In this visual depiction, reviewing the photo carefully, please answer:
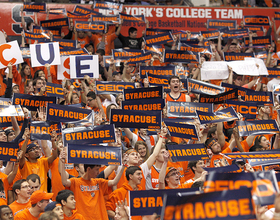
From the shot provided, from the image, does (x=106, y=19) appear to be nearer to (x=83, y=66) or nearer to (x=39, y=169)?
(x=83, y=66)

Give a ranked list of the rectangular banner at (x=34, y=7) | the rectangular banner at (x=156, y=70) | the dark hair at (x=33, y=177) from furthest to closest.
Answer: the rectangular banner at (x=34, y=7), the rectangular banner at (x=156, y=70), the dark hair at (x=33, y=177)

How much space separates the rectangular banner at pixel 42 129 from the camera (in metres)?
6.88

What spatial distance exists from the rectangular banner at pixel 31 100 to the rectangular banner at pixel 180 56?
4.01m

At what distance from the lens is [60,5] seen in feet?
46.9

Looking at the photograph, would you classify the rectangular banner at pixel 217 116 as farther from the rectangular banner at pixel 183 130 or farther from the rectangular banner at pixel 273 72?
the rectangular banner at pixel 273 72

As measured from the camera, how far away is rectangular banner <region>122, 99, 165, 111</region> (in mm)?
7621

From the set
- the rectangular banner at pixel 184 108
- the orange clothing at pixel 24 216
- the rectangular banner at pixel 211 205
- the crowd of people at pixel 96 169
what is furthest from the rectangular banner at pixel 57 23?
the rectangular banner at pixel 211 205

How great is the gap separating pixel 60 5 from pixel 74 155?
9.22 meters

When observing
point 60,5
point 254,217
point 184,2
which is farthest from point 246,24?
point 254,217

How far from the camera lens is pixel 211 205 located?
11.4ft

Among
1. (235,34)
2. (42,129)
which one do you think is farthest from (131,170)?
(235,34)

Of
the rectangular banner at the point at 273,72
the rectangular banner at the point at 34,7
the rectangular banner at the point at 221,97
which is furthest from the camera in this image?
the rectangular banner at the point at 34,7

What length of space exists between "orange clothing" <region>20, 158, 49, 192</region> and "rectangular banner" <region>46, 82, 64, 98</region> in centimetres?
237

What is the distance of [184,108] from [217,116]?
76 cm
